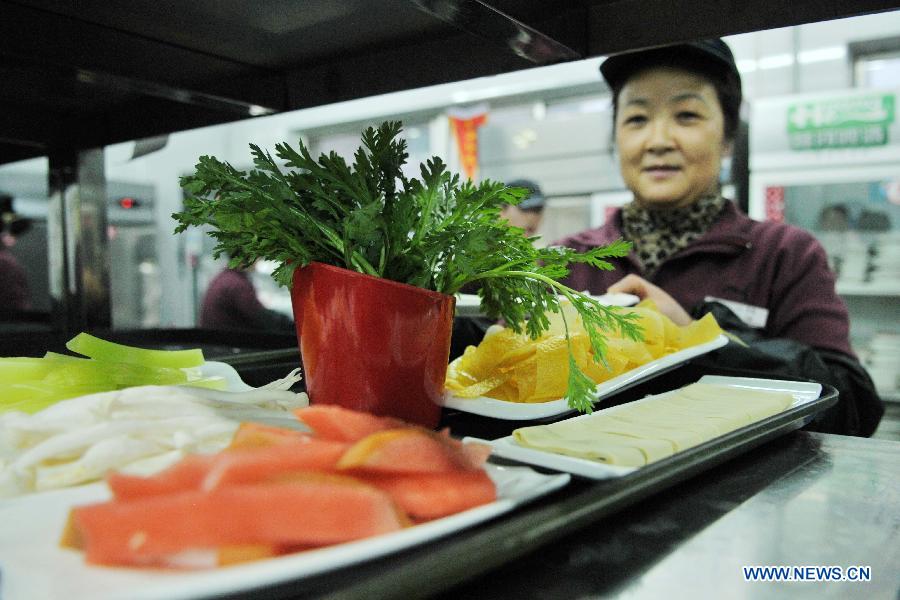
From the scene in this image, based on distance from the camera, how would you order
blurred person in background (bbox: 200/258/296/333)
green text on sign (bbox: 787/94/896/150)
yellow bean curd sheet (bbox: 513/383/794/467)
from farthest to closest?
blurred person in background (bbox: 200/258/296/333)
green text on sign (bbox: 787/94/896/150)
yellow bean curd sheet (bbox: 513/383/794/467)

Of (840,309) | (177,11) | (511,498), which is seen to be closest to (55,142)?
(177,11)

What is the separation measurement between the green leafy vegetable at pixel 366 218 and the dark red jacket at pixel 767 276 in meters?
1.12

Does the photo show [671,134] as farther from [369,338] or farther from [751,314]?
[369,338]

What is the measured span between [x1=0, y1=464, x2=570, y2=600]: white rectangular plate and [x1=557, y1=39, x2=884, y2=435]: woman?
1255 mm

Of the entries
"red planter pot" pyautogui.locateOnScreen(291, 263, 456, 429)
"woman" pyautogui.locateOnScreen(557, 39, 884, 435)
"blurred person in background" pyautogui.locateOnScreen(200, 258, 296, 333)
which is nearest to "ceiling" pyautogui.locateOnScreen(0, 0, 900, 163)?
"red planter pot" pyautogui.locateOnScreen(291, 263, 456, 429)

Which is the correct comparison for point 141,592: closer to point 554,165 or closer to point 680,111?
point 680,111

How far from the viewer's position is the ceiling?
0.93 meters

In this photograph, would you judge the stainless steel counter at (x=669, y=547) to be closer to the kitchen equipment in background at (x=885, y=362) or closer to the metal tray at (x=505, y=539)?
the metal tray at (x=505, y=539)

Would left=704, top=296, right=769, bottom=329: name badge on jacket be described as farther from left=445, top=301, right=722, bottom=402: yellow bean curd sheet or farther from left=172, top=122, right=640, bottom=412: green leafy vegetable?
left=172, top=122, right=640, bottom=412: green leafy vegetable

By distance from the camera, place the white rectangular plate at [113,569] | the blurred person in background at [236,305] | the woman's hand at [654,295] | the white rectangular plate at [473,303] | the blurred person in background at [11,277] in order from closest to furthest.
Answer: the white rectangular plate at [113,569] < the white rectangular plate at [473,303] < the woman's hand at [654,295] < the blurred person in background at [11,277] < the blurred person in background at [236,305]

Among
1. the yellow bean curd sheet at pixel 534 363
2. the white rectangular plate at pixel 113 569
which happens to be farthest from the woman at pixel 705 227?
the white rectangular plate at pixel 113 569

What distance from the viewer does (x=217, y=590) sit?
1.27 ft

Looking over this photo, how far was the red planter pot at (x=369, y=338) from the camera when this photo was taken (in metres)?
0.78

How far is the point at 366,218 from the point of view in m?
0.75
